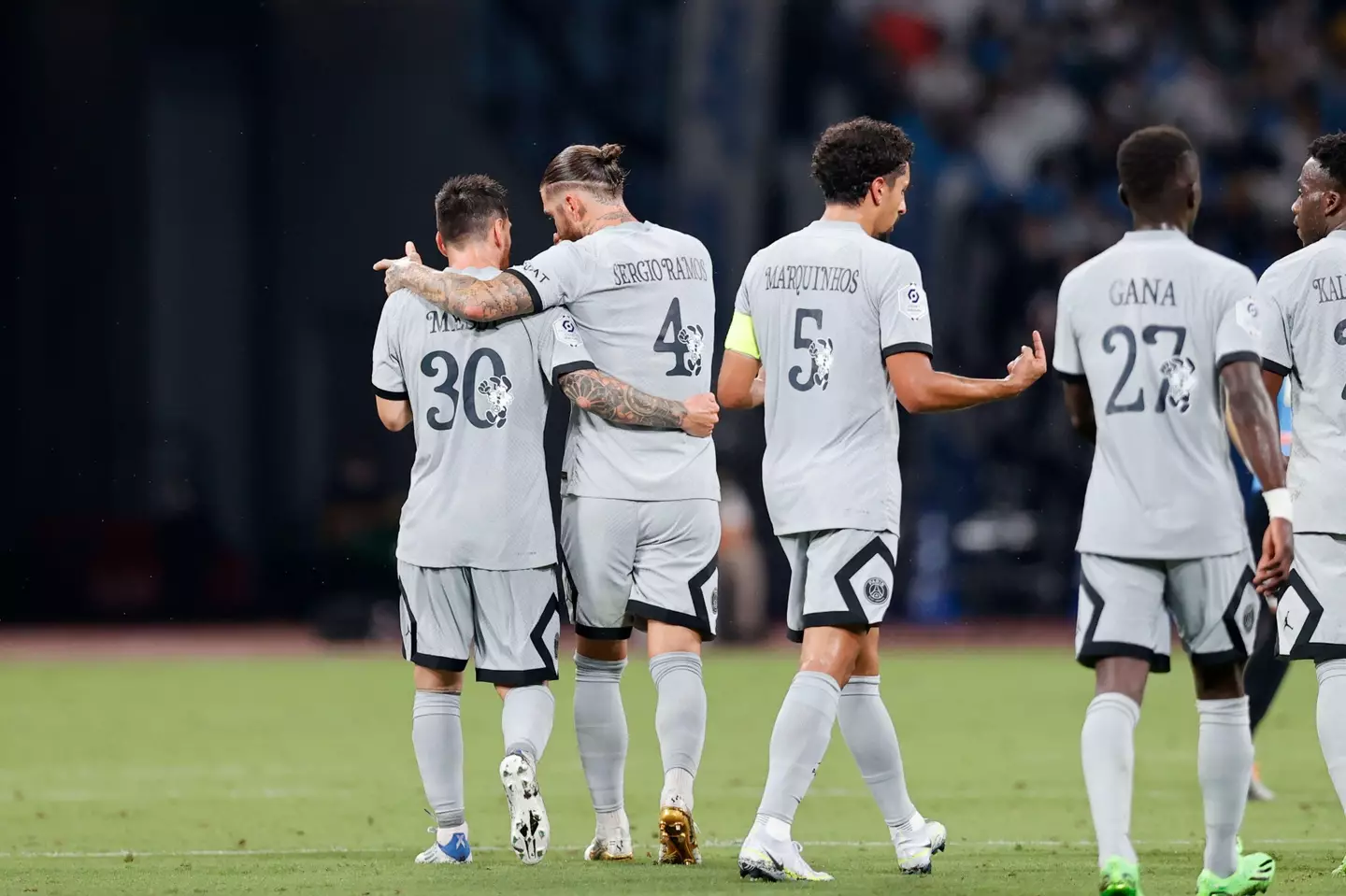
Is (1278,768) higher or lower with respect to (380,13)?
lower

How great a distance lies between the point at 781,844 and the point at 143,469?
16613 millimetres

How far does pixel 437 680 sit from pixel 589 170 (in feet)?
5.79

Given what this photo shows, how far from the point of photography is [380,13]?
70.9 ft

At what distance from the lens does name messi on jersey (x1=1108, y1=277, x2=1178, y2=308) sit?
5.25 m

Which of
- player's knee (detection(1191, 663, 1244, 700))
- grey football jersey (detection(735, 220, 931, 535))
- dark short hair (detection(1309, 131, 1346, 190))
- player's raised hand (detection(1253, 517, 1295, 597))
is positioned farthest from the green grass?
dark short hair (detection(1309, 131, 1346, 190))

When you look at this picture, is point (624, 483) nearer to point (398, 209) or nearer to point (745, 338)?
point (745, 338)

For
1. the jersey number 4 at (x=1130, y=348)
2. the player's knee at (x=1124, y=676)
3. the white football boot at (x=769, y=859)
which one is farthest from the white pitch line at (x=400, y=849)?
the jersey number 4 at (x=1130, y=348)

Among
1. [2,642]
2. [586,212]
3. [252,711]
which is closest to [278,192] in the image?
[2,642]

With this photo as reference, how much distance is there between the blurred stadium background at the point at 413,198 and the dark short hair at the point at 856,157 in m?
13.5

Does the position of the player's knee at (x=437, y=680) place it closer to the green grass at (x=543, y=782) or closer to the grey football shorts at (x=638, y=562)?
the grey football shorts at (x=638, y=562)

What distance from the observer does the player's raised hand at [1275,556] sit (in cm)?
522

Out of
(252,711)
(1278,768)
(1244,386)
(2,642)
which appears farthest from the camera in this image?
(2,642)

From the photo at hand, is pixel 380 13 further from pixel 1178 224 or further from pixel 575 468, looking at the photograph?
pixel 1178 224

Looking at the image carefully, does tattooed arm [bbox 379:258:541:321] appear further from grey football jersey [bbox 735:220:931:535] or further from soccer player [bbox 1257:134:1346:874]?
soccer player [bbox 1257:134:1346:874]
